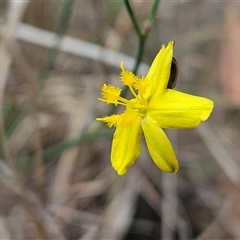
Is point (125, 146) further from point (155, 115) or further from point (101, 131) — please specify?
point (101, 131)

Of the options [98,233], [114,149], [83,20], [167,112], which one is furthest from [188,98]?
[83,20]

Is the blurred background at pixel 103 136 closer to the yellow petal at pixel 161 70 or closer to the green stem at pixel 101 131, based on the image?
the green stem at pixel 101 131

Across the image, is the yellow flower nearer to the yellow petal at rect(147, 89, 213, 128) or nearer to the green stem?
the yellow petal at rect(147, 89, 213, 128)

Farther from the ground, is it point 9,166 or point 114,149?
point 114,149

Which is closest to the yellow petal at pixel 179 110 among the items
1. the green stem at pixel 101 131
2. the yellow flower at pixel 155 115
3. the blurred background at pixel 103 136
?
the yellow flower at pixel 155 115

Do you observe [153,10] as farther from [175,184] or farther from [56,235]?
[175,184]

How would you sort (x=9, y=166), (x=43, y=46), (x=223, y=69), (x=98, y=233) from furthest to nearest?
(x=223, y=69) → (x=43, y=46) → (x=98, y=233) → (x=9, y=166)
